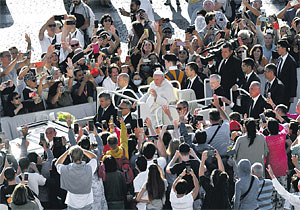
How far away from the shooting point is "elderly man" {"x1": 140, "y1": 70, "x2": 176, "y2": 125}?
1385 cm

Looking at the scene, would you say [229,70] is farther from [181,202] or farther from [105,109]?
[181,202]

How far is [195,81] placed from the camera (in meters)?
14.9

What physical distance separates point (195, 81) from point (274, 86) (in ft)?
4.71

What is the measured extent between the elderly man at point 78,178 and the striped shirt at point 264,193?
7.17ft

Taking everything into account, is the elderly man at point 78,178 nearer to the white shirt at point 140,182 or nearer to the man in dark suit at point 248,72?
the white shirt at point 140,182

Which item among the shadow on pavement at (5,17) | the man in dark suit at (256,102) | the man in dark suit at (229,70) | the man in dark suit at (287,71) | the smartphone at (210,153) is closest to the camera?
the smartphone at (210,153)

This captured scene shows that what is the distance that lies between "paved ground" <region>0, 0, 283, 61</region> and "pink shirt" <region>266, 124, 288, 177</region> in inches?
390

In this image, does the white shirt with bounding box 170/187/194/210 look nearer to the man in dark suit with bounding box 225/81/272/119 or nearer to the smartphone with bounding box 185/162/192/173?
the smartphone with bounding box 185/162/192/173

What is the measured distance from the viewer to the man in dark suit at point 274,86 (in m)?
15.0

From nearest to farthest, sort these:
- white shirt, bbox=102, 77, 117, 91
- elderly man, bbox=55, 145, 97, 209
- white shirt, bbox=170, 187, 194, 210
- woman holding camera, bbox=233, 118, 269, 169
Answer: white shirt, bbox=170, 187, 194, 210 → elderly man, bbox=55, 145, 97, 209 → woman holding camera, bbox=233, 118, 269, 169 → white shirt, bbox=102, 77, 117, 91

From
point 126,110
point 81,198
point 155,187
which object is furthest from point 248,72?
point 81,198

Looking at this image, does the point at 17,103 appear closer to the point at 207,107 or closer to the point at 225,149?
the point at 207,107

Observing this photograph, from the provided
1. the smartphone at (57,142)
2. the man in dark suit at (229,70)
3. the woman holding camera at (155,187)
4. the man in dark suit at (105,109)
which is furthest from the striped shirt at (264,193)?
the man in dark suit at (229,70)

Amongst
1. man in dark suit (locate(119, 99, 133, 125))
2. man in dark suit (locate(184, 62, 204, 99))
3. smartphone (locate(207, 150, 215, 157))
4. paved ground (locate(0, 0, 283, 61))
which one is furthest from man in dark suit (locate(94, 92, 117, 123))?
paved ground (locate(0, 0, 283, 61))
